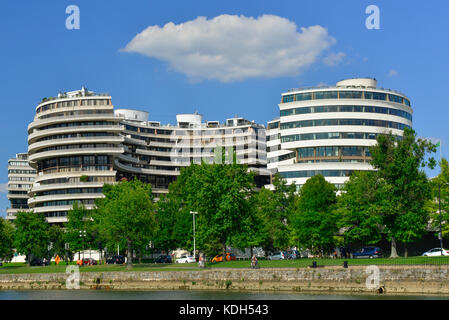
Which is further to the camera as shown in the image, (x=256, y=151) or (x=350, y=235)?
(x=256, y=151)

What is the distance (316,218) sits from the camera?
286ft

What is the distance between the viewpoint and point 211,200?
82188 millimetres

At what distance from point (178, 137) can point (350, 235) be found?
110m

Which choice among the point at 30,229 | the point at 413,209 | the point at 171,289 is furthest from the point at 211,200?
the point at 30,229

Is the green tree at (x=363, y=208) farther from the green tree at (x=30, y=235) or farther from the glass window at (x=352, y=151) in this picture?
the green tree at (x=30, y=235)

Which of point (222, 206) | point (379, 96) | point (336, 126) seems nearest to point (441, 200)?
point (222, 206)

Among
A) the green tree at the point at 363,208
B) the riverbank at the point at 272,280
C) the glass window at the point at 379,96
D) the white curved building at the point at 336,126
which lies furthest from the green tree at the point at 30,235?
the glass window at the point at 379,96

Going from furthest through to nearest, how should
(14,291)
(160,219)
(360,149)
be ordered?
(360,149) < (160,219) < (14,291)

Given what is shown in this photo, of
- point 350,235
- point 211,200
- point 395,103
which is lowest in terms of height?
point 350,235

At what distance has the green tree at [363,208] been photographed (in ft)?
262

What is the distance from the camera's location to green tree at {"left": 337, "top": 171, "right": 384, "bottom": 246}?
7975cm

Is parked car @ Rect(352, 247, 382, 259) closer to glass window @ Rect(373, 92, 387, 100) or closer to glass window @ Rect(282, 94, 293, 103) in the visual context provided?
Answer: glass window @ Rect(373, 92, 387, 100)

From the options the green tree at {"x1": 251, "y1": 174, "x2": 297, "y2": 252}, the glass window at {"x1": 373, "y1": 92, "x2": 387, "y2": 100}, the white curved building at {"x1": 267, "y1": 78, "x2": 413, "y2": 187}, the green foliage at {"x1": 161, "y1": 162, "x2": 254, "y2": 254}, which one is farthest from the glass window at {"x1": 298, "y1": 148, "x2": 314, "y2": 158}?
the green foliage at {"x1": 161, "y1": 162, "x2": 254, "y2": 254}

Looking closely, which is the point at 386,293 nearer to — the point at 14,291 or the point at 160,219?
the point at 14,291
